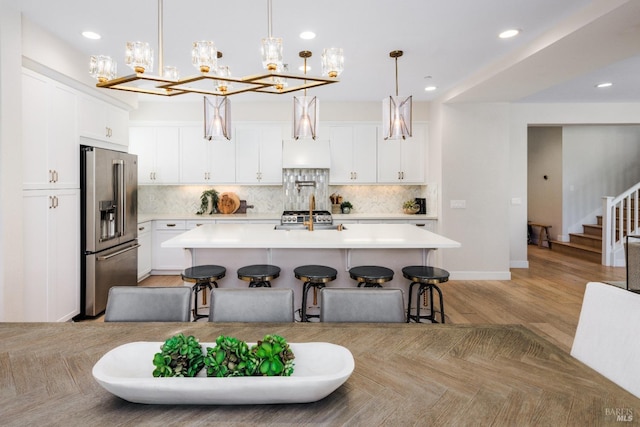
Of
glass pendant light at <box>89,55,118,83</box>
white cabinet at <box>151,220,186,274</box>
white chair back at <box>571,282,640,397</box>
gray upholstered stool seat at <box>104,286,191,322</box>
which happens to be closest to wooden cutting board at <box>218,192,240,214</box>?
white cabinet at <box>151,220,186,274</box>

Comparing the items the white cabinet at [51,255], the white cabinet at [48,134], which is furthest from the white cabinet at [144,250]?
the white cabinet at [48,134]

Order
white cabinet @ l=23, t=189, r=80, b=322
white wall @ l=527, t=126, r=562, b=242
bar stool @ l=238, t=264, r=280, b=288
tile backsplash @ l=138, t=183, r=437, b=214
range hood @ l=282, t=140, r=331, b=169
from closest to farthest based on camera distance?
bar stool @ l=238, t=264, r=280, b=288, white cabinet @ l=23, t=189, r=80, b=322, range hood @ l=282, t=140, r=331, b=169, tile backsplash @ l=138, t=183, r=437, b=214, white wall @ l=527, t=126, r=562, b=242

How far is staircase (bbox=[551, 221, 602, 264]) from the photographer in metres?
6.63

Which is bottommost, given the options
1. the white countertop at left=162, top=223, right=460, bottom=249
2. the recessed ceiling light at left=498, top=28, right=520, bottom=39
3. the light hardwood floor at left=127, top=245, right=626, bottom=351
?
the light hardwood floor at left=127, top=245, right=626, bottom=351

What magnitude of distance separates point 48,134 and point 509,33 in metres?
4.03

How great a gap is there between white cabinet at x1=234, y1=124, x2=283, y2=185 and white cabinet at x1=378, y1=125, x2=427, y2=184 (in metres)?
1.59

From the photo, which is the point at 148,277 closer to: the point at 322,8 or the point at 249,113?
the point at 249,113

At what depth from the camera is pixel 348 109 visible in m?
5.76

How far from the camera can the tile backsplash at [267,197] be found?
6023 mm

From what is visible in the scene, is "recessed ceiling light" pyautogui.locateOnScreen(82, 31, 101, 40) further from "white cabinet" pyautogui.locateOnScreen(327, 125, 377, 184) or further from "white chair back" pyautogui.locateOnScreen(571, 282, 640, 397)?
"white chair back" pyautogui.locateOnScreen(571, 282, 640, 397)

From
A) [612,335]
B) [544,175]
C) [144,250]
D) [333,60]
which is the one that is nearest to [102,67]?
[333,60]

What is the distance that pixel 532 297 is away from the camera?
4480mm

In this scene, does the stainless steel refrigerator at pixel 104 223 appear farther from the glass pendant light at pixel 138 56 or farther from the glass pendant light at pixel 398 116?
the glass pendant light at pixel 398 116

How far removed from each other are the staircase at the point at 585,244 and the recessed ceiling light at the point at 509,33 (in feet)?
16.5
